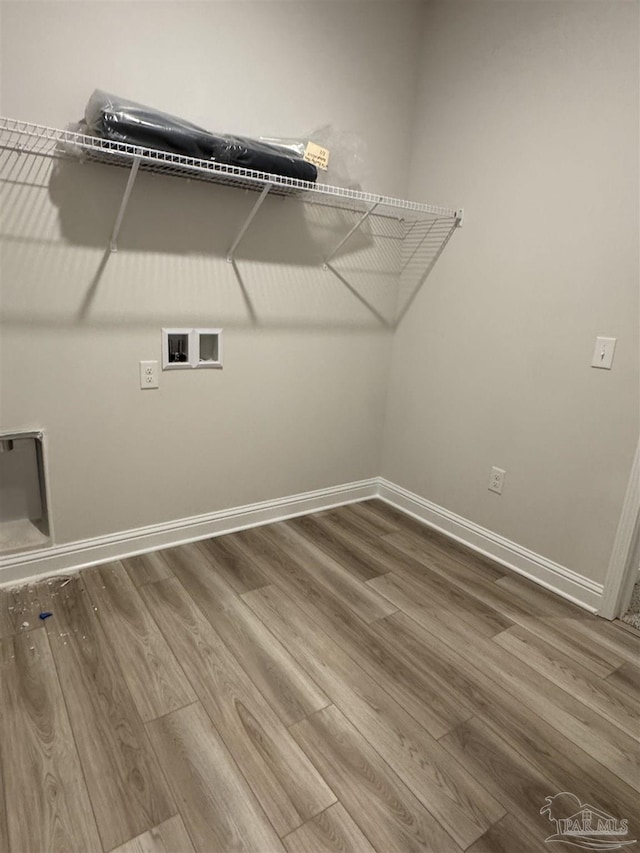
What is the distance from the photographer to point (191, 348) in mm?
2209

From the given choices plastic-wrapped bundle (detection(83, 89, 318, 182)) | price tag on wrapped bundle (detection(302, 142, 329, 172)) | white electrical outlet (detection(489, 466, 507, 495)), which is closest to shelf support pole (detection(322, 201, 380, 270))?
price tag on wrapped bundle (detection(302, 142, 329, 172))

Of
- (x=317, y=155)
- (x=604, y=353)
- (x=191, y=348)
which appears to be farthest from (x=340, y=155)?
(x=604, y=353)

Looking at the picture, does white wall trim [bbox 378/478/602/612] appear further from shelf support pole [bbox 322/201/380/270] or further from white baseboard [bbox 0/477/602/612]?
shelf support pole [bbox 322/201/380/270]

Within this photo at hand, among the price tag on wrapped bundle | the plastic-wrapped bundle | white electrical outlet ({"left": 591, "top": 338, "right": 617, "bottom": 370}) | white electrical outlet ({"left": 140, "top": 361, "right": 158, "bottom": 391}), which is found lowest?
white electrical outlet ({"left": 140, "top": 361, "right": 158, "bottom": 391})

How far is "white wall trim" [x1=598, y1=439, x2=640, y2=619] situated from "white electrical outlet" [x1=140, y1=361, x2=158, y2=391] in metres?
1.93

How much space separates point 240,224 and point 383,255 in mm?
866

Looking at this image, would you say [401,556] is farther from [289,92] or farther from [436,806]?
[289,92]

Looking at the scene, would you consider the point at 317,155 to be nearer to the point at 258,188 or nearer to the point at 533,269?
the point at 258,188

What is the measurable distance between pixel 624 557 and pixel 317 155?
205 cm

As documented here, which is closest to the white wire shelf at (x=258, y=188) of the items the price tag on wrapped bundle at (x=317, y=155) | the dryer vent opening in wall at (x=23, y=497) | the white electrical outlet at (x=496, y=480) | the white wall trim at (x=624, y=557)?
the price tag on wrapped bundle at (x=317, y=155)

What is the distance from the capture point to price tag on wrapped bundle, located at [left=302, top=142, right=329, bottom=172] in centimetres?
209

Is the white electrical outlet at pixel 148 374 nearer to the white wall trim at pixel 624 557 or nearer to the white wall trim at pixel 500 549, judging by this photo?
the white wall trim at pixel 500 549

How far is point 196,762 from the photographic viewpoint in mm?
1319

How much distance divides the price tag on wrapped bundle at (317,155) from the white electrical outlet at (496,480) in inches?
62.1
